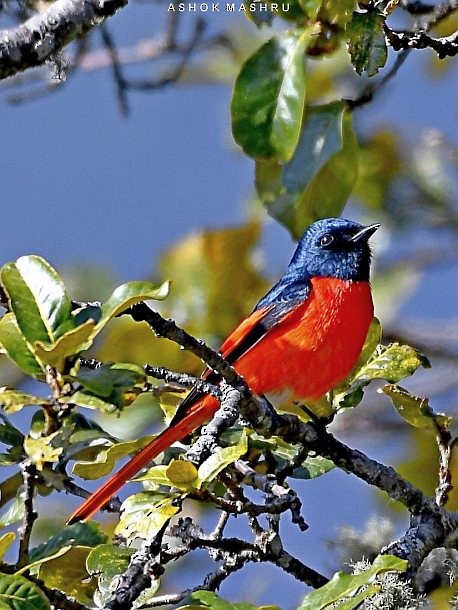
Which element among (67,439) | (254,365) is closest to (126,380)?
(67,439)

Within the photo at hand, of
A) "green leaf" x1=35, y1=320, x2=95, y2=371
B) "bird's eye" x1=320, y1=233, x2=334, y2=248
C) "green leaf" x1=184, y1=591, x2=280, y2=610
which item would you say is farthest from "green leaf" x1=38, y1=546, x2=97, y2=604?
"bird's eye" x1=320, y1=233, x2=334, y2=248

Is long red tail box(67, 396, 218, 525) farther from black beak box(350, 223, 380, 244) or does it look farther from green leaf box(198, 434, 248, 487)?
black beak box(350, 223, 380, 244)

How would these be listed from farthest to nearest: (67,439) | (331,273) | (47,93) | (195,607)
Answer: (47,93) → (331,273) → (67,439) → (195,607)

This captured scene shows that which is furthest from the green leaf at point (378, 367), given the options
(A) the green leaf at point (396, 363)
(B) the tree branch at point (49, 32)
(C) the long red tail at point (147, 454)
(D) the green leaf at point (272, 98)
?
(B) the tree branch at point (49, 32)

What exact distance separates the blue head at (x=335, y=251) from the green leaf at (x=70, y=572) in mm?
1776

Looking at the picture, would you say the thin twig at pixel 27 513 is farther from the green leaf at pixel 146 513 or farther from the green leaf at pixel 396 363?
the green leaf at pixel 396 363

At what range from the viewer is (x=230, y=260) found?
4371 millimetres

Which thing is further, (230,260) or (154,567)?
(230,260)

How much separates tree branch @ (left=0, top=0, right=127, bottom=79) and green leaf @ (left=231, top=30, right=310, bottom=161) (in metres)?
0.63

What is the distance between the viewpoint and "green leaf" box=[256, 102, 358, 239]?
11.4ft

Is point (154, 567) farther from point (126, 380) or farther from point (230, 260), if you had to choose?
point (230, 260)

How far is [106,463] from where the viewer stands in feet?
9.27

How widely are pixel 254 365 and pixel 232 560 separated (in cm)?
109

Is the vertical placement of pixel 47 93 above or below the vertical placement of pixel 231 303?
above
